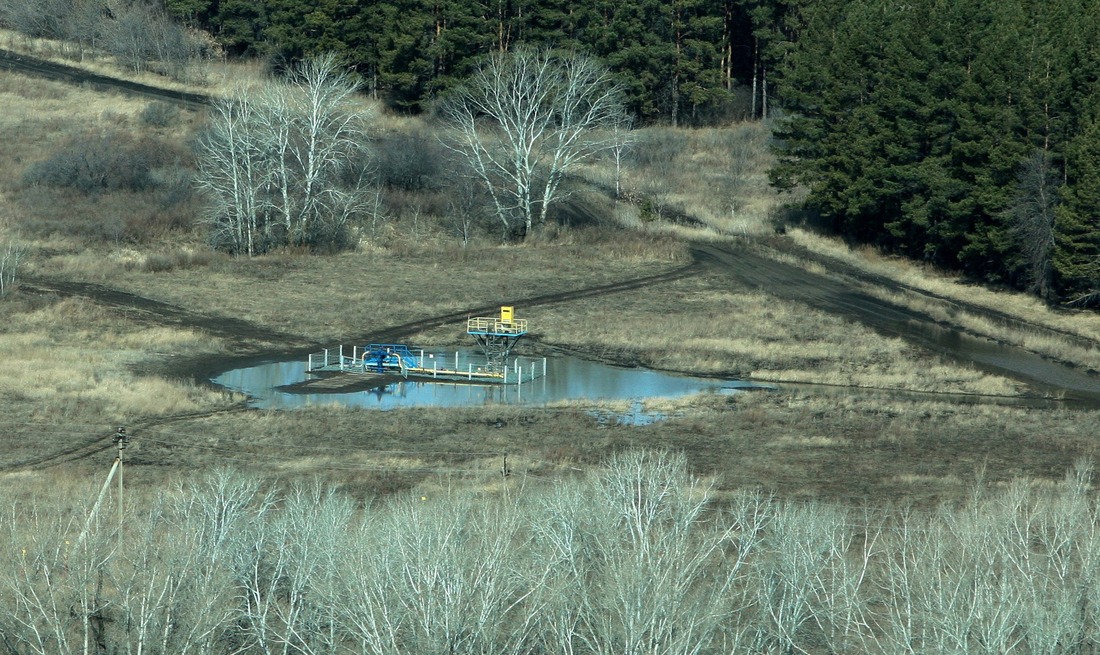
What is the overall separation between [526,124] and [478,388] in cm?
3036

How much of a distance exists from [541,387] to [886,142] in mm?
31284

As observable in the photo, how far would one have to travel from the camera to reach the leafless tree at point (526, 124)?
7500 centimetres

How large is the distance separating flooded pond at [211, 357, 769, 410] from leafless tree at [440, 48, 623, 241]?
81.5 feet

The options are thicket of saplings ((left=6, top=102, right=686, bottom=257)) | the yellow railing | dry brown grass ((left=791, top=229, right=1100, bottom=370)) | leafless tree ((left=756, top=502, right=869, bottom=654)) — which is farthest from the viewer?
thicket of saplings ((left=6, top=102, right=686, bottom=257))

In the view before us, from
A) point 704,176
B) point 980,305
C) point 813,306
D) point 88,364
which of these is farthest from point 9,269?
point 704,176

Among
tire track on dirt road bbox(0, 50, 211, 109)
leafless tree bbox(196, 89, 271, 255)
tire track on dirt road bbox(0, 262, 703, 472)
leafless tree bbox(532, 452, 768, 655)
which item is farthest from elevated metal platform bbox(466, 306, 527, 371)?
tire track on dirt road bbox(0, 50, 211, 109)

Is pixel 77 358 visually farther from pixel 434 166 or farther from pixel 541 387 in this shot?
pixel 434 166

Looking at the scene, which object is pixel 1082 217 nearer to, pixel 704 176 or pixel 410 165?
pixel 704 176

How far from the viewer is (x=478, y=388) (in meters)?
49.0

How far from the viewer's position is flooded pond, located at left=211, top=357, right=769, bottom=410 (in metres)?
45.9

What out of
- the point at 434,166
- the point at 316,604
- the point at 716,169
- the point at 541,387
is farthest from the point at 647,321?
the point at 316,604

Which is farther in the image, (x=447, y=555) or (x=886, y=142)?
(x=886, y=142)

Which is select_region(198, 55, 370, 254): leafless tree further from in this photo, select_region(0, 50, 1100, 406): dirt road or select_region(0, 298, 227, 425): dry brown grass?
select_region(0, 298, 227, 425): dry brown grass

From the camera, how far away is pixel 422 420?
42.6 metres
